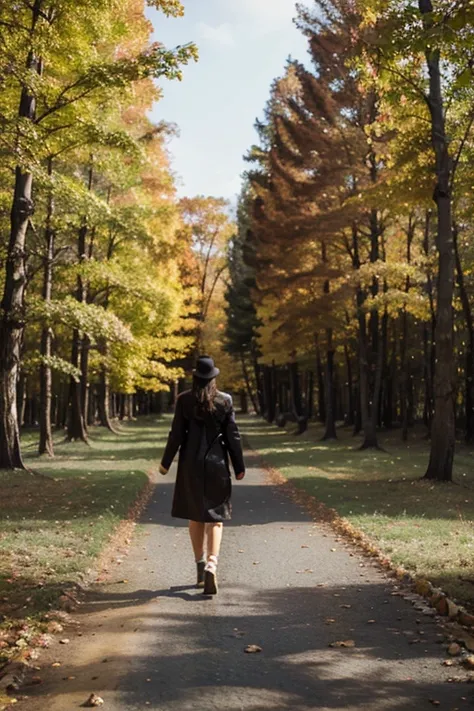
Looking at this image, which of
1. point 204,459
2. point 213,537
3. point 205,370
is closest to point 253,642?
point 213,537

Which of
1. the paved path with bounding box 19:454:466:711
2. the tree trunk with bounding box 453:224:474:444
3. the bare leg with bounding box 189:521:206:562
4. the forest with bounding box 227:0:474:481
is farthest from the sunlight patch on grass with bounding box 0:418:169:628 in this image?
the tree trunk with bounding box 453:224:474:444

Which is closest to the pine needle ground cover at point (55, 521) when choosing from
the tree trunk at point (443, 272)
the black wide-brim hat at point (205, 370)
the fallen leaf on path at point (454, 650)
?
the black wide-brim hat at point (205, 370)

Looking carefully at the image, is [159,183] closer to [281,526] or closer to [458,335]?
[458,335]

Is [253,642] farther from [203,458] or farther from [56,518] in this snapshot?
[56,518]

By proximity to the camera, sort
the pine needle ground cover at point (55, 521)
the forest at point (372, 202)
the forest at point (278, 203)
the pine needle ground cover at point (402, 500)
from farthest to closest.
Result: 1. the forest at point (372, 202)
2. the forest at point (278, 203)
3. the pine needle ground cover at point (402, 500)
4. the pine needle ground cover at point (55, 521)

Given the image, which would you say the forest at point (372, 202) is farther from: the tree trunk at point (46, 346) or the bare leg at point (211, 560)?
the tree trunk at point (46, 346)

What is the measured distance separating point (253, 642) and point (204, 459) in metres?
2.08

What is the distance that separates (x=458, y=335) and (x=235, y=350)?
2592 centimetres

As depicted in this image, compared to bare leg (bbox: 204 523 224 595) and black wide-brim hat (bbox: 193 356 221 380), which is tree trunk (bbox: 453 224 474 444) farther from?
bare leg (bbox: 204 523 224 595)

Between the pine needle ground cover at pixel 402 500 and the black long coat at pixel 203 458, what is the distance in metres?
2.18

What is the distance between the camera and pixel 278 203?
102ft

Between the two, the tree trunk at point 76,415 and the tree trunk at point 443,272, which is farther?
the tree trunk at point 76,415

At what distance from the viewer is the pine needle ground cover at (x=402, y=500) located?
27.4 feet

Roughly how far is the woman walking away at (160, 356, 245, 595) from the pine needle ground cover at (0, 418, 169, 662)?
4.45 feet
